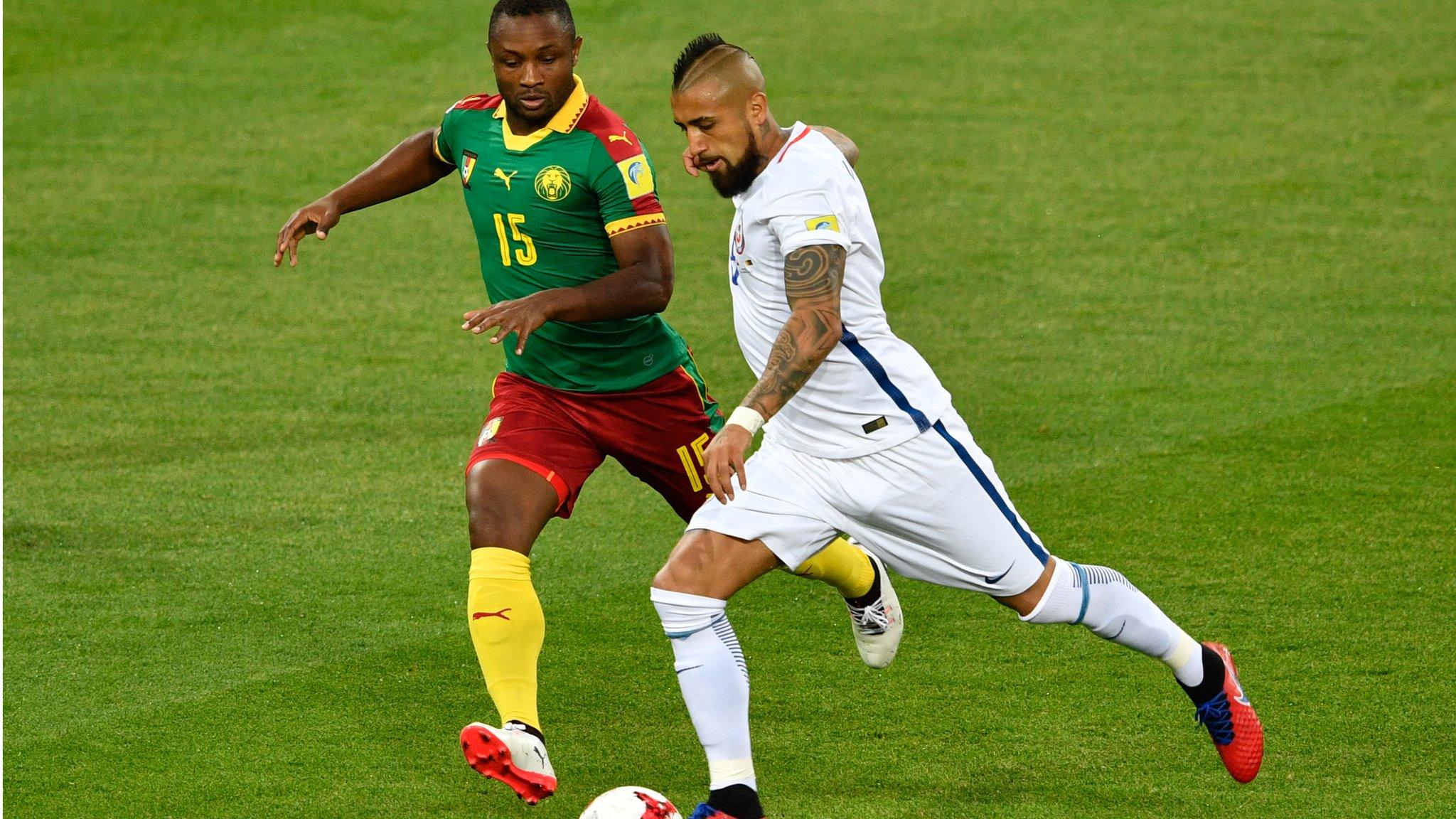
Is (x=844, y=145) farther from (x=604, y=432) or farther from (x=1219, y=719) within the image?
(x=1219, y=719)

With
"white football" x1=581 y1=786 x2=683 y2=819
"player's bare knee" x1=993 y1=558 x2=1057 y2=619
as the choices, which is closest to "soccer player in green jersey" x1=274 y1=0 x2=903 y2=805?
"white football" x1=581 y1=786 x2=683 y2=819

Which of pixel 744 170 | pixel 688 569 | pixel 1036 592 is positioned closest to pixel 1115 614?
pixel 1036 592

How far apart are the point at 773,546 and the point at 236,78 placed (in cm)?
1256

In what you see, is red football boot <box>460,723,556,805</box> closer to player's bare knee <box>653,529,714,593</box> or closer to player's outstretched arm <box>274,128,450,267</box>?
player's bare knee <box>653,529,714,593</box>

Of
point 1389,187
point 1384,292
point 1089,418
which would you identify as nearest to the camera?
point 1089,418

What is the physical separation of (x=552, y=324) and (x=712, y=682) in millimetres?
1459

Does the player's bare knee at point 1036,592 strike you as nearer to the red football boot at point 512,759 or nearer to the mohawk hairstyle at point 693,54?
the red football boot at point 512,759

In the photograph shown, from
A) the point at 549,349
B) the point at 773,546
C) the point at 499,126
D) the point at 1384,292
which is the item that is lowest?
the point at 1384,292

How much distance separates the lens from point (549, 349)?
5.50 metres

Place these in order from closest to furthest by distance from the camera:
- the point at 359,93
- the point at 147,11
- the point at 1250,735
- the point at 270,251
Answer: the point at 1250,735 → the point at 270,251 → the point at 359,93 → the point at 147,11

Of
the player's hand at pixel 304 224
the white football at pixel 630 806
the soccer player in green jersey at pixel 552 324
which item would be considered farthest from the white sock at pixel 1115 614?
the player's hand at pixel 304 224

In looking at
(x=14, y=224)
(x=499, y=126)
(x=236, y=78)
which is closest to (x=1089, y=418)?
(x=499, y=126)

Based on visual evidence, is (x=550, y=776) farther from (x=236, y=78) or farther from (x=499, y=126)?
(x=236, y=78)

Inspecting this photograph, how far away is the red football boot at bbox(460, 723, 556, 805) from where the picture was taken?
451 centimetres
